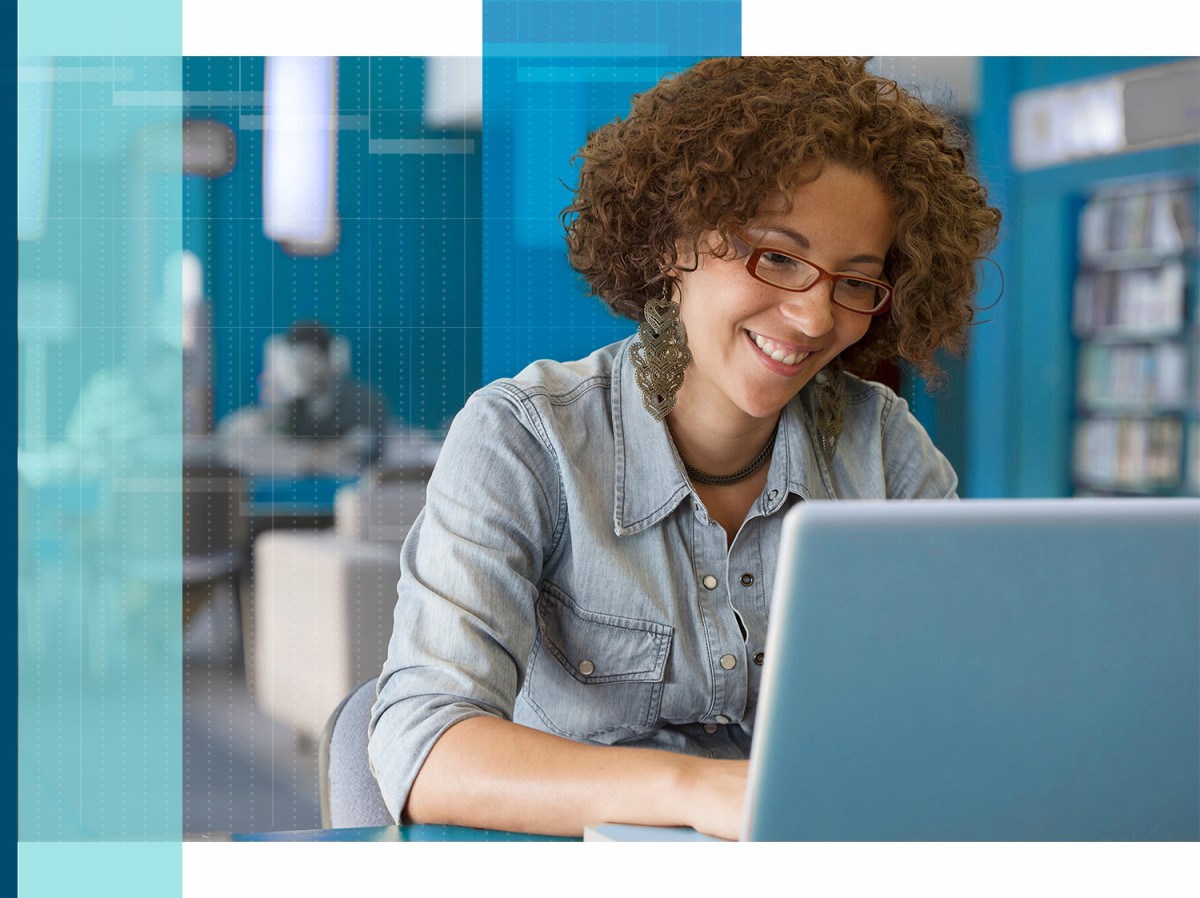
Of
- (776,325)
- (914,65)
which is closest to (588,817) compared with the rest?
(776,325)

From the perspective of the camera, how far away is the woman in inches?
48.4

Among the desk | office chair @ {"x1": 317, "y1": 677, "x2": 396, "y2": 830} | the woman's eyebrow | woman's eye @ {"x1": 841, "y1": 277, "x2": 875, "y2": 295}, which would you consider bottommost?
office chair @ {"x1": 317, "y1": 677, "x2": 396, "y2": 830}

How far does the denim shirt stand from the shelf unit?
4.19 meters

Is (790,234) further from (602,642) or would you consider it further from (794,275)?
(602,642)

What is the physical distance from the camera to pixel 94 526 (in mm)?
2572

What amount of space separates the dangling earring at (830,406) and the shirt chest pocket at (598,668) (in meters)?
0.34

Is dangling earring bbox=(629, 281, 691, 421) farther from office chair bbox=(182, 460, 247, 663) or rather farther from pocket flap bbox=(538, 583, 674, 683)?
office chair bbox=(182, 460, 247, 663)

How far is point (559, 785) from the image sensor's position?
0.94 metres

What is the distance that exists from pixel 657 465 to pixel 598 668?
233mm

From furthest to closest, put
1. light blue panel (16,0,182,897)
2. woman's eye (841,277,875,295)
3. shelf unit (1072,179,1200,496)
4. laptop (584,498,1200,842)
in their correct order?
shelf unit (1072,179,1200,496), light blue panel (16,0,182,897), woman's eye (841,277,875,295), laptop (584,498,1200,842)

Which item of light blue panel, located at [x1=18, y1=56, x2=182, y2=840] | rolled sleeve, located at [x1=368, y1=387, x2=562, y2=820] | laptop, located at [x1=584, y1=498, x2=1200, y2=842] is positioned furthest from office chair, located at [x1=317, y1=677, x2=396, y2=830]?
light blue panel, located at [x1=18, y1=56, x2=182, y2=840]

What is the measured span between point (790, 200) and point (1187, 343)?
Result: 174 inches

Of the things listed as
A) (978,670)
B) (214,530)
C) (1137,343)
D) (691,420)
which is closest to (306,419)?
(214,530)
